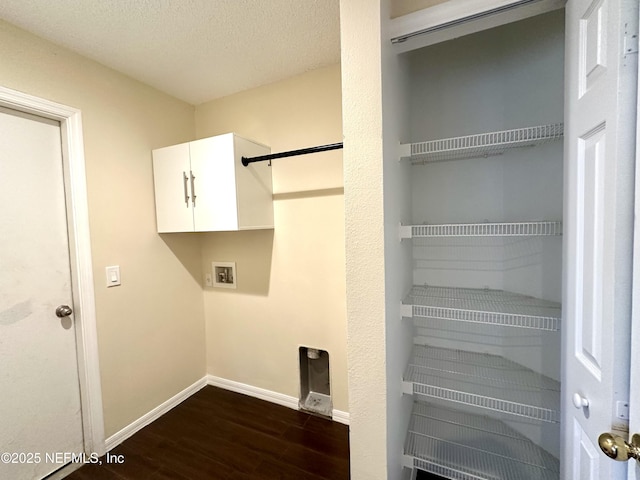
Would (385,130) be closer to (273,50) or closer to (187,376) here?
(273,50)

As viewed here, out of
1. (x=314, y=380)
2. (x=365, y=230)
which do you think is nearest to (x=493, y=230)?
(x=365, y=230)

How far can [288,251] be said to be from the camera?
207 cm

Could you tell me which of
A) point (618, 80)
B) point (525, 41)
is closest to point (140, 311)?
point (618, 80)

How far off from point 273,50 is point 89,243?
163 centimetres

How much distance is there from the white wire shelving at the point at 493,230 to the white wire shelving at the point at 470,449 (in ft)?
3.28

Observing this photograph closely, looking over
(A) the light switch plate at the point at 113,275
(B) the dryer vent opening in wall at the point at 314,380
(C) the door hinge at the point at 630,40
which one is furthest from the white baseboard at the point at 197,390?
(C) the door hinge at the point at 630,40

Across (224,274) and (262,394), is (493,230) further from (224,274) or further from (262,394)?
(262,394)

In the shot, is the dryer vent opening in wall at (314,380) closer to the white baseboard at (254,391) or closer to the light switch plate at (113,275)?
the white baseboard at (254,391)

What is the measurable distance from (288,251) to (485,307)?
1.32 metres

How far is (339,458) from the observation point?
1.66 m

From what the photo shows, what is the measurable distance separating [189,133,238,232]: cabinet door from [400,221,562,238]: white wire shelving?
1.13m

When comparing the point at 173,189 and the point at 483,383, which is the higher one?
the point at 173,189

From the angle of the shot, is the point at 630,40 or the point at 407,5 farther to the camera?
the point at 407,5

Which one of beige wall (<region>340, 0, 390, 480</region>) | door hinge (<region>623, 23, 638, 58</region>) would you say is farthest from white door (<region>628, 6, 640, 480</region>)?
beige wall (<region>340, 0, 390, 480</region>)
